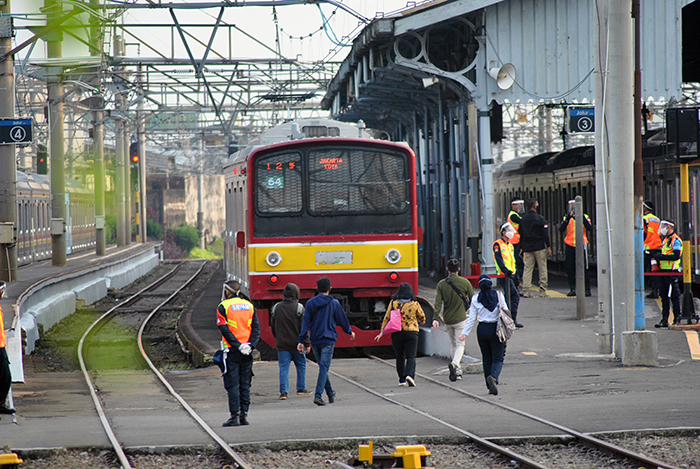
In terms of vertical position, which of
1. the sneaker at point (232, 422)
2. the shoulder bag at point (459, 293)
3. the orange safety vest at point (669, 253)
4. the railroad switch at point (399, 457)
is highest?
the orange safety vest at point (669, 253)

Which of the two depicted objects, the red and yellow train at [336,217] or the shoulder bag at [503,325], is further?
the red and yellow train at [336,217]

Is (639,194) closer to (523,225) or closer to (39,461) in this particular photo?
(523,225)

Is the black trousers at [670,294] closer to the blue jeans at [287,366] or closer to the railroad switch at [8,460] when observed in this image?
the blue jeans at [287,366]

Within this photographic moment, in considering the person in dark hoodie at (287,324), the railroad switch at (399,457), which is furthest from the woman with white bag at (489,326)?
the railroad switch at (399,457)

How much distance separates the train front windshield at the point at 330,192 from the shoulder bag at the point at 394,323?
2938 millimetres

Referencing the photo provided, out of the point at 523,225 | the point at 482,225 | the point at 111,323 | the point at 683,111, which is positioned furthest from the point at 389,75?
the point at 683,111

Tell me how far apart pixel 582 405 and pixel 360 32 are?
44.7 feet

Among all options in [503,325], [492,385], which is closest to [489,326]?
[503,325]

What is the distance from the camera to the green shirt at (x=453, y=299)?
11.0 meters

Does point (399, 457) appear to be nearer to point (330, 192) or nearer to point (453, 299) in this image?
point (453, 299)

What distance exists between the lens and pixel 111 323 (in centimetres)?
2133

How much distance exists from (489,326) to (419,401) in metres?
1.09

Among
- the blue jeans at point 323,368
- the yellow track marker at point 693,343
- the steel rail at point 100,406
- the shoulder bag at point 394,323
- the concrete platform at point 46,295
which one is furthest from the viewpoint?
the concrete platform at point 46,295

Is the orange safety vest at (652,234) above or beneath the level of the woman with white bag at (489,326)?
above
